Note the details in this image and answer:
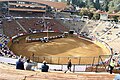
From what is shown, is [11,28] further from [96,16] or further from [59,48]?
[96,16]

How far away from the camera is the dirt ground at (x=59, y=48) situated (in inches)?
1315

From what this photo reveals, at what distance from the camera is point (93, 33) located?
5012 cm

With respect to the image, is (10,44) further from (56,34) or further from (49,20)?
(49,20)

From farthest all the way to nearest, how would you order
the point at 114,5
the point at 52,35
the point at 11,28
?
the point at 114,5 < the point at 52,35 < the point at 11,28

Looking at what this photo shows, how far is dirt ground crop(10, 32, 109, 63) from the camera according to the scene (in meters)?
33.4

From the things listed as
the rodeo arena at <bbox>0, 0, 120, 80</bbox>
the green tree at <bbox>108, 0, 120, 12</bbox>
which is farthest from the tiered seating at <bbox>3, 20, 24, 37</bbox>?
the green tree at <bbox>108, 0, 120, 12</bbox>

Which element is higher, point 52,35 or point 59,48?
point 52,35

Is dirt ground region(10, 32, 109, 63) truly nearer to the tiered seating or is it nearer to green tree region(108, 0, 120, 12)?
the tiered seating

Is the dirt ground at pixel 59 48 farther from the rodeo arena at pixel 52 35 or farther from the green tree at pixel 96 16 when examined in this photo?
the green tree at pixel 96 16

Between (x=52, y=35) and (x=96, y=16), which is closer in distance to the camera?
(x=52, y=35)

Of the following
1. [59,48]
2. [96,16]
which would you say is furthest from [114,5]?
[59,48]

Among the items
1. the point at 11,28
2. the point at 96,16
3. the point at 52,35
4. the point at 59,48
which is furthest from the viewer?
the point at 96,16

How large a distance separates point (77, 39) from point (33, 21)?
12.5m

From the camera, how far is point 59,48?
3741cm
